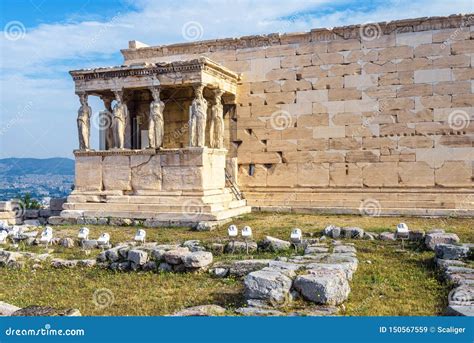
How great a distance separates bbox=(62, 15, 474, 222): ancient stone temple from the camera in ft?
51.2

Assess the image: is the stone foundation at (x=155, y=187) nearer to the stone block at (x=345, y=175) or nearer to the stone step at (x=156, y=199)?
the stone step at (x=156, y=199)

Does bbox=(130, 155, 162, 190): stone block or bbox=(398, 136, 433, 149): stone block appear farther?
bbox=(130, 155, 162, 190): stone block

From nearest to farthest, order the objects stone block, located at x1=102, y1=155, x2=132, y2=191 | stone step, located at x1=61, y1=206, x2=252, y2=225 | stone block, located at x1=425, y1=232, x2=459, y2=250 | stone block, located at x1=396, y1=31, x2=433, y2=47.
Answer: stone block, located at x1=425, y1=232, x2=459, y2=250, stone step, located at x1=61, y1=206, x2=252, y2=225, stone block, located at x1=396, y1=31, x2=433, y2=47, stone block, located at x1=102, y1=155, x2=132, y2=191

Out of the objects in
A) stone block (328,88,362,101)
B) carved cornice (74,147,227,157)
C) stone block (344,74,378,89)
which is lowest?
carved cornice (74,147,227,157)

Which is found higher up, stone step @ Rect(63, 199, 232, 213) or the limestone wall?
the limestone wall

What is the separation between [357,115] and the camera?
54.3 feet

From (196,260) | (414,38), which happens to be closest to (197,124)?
(414,38)

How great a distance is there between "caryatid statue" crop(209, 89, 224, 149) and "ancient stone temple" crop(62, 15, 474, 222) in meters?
0.03

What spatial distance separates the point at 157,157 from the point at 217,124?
6.67ft

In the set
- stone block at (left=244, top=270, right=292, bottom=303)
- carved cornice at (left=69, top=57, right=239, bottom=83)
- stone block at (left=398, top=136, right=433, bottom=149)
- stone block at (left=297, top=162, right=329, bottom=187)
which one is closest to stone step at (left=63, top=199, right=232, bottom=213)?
stone block at (left=297, top=162, right=329, bottom=187)

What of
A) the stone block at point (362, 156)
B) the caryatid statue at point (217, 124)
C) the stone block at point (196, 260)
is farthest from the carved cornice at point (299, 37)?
the stone block at point (196, 260)

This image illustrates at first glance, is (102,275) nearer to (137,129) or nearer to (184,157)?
(184,157)

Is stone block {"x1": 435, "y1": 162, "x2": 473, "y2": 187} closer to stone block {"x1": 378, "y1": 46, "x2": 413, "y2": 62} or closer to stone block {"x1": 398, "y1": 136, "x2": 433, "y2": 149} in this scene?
stone block {"x1": 398, "y1": 136, "x2": 433, "y2": 149}

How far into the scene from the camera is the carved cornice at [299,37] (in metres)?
15.8
